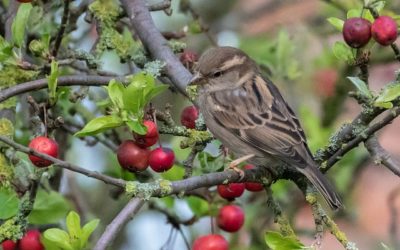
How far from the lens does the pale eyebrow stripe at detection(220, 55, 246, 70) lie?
443 cm

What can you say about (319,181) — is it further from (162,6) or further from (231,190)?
(162,6)

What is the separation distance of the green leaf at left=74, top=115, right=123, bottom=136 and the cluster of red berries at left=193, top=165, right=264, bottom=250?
22.6 inches

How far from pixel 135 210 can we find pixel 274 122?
1.54 m

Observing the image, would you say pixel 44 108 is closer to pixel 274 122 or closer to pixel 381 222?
pixel 274 122

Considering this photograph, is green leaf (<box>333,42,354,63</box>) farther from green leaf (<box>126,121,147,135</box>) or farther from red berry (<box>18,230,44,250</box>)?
red berry (<box>18,230,44,250</box>)

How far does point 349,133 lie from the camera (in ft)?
10.2

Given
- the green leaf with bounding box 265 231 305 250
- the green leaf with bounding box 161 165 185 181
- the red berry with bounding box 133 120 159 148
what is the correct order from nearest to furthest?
the green leaf with bounding box 265 231 305 250 < the red berry with bounding box 133 120 159 148 < the green leaf with bounding box 161 165 185 181

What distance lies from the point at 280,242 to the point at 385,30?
0.76 meters

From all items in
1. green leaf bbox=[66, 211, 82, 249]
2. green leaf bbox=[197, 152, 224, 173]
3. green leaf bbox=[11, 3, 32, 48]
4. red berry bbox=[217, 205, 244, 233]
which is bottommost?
red berry bbox=[217, 205, 244, 233]

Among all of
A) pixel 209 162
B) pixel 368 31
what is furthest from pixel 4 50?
pixel 368 31

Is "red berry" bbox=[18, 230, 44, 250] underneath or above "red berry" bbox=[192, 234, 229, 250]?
above

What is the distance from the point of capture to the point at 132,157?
3215mm

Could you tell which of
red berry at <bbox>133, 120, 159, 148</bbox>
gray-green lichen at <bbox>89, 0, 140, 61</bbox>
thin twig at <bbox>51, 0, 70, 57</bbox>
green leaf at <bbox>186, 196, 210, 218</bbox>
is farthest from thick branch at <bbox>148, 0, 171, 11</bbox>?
green leaf at <bbox>186, 196, 210, 218</bbox>

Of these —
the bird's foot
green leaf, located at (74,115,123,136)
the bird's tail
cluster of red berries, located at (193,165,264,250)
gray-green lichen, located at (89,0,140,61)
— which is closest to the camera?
green leaf, located at (74,115,123,136)
